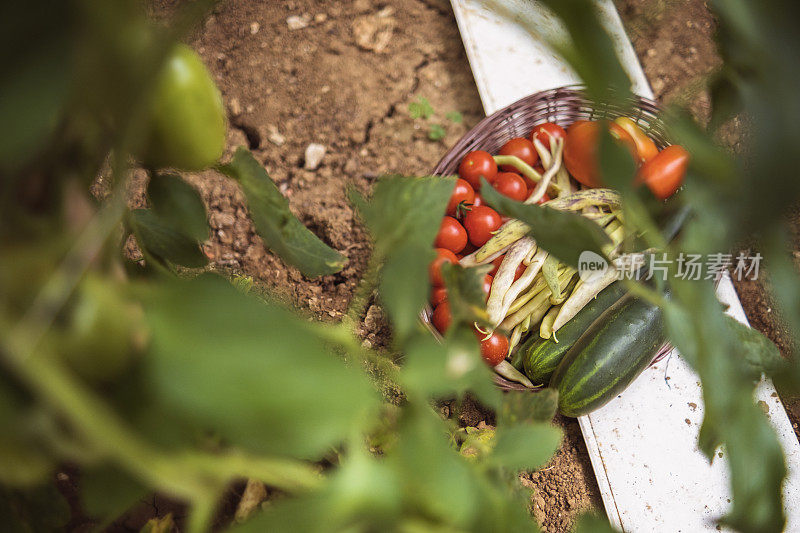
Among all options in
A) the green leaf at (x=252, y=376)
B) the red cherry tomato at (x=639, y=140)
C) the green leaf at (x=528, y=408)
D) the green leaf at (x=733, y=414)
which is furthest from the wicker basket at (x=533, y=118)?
the green leaf at (x=252, y=376)

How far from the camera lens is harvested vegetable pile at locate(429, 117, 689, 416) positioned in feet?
3.27

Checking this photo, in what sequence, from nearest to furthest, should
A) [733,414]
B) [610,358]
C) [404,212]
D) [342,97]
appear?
[733,414] < [404,212] < [610,358] < [342,97]

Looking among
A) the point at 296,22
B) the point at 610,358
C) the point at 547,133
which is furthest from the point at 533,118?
the point at 296,22

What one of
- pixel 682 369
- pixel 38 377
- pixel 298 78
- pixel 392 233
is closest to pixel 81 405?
pixel 38 377

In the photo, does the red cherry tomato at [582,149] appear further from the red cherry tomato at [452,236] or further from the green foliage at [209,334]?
the green foliage at [209,334]

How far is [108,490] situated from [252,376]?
207 millimetres

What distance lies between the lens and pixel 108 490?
34cm

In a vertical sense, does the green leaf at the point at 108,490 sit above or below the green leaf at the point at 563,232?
below

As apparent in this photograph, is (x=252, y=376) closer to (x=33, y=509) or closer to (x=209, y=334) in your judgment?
(x=209, y=334)

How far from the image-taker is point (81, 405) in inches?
7.2

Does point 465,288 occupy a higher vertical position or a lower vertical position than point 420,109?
higher

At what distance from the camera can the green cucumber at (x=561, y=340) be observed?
108 centimetres

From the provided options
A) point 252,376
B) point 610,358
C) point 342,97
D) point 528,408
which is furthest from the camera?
point 342,97

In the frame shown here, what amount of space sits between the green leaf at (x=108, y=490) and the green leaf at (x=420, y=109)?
1166mm
